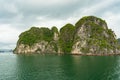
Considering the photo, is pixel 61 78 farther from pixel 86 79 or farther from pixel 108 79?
pixel 108 79

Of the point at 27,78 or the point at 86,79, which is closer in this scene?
the point at 86,79

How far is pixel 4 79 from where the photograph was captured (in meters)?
65.8

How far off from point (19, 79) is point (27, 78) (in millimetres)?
2959

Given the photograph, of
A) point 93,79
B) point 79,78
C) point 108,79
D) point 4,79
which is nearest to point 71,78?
point 79,78

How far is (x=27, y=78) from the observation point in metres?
66.4

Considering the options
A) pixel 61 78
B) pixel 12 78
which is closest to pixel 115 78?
pixel 61 78

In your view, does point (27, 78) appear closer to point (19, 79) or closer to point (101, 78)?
point (19, 79)

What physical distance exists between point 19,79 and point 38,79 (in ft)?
22.7

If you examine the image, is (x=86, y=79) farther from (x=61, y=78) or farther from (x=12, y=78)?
(x=12, y=78)

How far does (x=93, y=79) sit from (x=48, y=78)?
52.5ft

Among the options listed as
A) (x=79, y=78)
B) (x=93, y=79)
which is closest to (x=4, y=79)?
(x=79, y=78)

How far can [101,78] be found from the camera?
64812 mm

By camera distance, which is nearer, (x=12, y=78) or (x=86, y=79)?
(x=86, y=79)

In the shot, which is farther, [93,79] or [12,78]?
[12,78]
